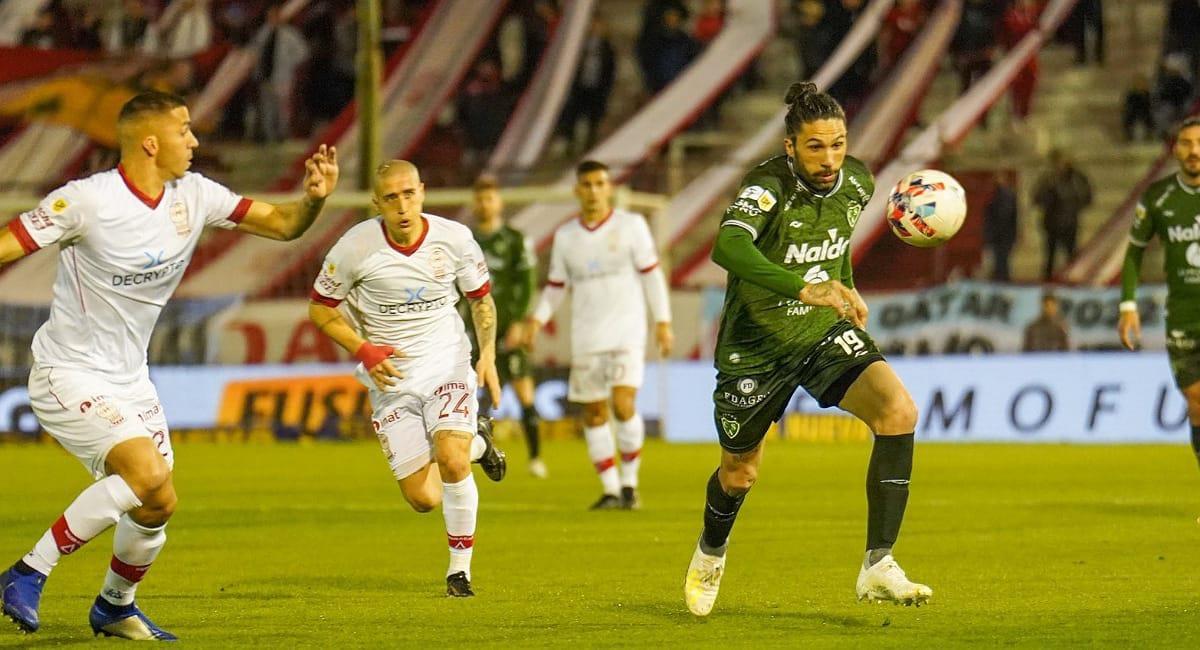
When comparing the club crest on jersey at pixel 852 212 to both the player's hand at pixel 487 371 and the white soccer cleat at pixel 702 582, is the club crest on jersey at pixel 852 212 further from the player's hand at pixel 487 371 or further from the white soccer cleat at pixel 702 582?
the player's hand at pixel 487 371

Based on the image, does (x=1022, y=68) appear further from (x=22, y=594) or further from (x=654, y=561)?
(x=22, y=594)

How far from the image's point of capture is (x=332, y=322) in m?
9.46

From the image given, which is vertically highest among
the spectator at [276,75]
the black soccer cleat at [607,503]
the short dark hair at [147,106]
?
the short dark hair at [147,106]

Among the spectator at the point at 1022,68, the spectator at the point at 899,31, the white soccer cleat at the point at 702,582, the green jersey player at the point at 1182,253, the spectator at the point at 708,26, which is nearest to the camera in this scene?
the white soccer cleat at the point at 702,582

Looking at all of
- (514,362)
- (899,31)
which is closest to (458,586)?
(514,362)

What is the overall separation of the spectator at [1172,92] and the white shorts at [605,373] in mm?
12732

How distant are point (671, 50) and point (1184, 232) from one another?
16.9 m

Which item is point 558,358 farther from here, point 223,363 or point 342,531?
point 342,531

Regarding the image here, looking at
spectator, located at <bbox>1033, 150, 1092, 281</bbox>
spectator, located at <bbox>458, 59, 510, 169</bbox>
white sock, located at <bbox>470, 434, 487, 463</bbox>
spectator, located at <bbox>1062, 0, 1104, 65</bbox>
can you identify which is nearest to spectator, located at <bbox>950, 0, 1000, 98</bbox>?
spectator, located at <bbox>1062, 0, 1104, 65</bbox>

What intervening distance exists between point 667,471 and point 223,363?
8.49 meters

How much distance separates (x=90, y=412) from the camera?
24.5 ft

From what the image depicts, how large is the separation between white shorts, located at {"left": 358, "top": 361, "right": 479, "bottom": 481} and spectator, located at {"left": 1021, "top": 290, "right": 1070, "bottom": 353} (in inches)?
536

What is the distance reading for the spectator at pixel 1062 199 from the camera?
24078mm

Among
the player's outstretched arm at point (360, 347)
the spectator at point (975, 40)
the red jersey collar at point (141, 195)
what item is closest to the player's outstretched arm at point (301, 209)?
the red jersey collar at point (141, 195)
